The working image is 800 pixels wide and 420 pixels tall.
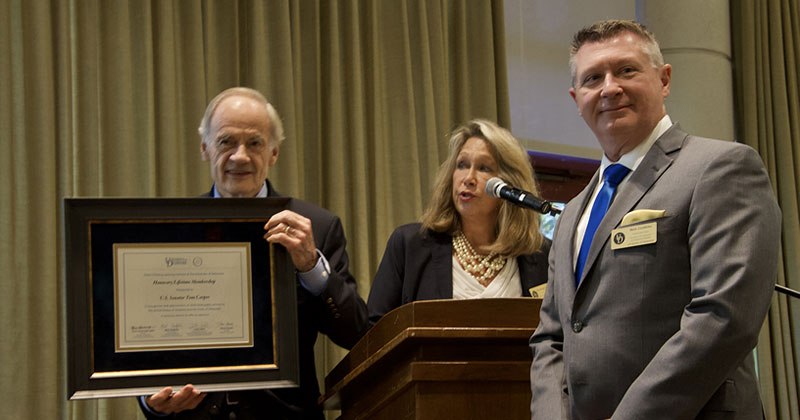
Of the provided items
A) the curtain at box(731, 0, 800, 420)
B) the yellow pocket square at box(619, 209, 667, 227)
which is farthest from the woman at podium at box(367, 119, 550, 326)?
the curtain at box(731, 0, 800, 420)

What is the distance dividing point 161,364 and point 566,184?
3.97m

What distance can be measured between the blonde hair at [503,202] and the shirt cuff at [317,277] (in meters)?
0.78

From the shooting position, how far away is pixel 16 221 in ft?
10.8

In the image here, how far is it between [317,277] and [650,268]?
962 millimetres

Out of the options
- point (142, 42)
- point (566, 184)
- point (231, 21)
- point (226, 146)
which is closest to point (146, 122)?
point (142, 42)

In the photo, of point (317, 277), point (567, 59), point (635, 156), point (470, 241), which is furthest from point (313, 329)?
point (567, 59)

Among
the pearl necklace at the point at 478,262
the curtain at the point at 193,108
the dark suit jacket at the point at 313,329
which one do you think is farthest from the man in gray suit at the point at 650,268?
the curtain at the point at 193,108

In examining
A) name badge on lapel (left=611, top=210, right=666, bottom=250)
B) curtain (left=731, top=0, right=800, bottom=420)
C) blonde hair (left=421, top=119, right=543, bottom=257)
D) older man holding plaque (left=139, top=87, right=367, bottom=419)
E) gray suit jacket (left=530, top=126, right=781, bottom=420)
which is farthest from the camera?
curtain (left=731, top=0, right=800, bottom=420)

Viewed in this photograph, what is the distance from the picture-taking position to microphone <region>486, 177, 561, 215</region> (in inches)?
92.6

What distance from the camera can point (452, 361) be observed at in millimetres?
1959

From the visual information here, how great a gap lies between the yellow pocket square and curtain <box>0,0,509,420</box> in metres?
2.26

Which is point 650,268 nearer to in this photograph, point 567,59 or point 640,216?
point 640,216

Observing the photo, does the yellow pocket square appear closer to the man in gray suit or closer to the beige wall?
the man in gray suit

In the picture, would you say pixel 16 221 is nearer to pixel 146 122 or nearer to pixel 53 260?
pixel 53 260
